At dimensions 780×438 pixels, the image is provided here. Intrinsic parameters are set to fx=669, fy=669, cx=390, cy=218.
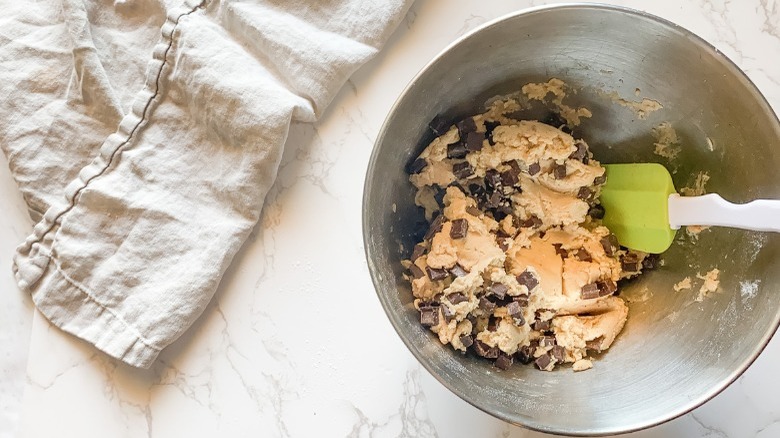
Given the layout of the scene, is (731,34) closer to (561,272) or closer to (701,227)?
(701,227)

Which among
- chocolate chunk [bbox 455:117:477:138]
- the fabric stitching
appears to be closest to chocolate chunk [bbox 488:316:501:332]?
chocolate chunk [bbox 455:117:477:138]

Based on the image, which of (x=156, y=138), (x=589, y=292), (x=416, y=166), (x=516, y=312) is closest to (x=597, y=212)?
(x=589, y=292)

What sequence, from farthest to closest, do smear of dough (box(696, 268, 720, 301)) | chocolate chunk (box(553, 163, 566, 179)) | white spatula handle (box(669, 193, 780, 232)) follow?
chocolate chunk (box(553, 163, 566, 179)) < smear of dough (box(696, 268, 720, 301)) < white spatula handle (box(669, 193, 780, 232))

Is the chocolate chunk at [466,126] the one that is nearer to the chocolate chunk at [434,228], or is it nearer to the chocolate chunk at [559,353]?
the chocolate chunk at [434,228]

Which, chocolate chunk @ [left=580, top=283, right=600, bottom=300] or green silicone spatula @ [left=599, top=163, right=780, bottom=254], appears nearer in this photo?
green silicone spatula @ [left=599, top=163, right=780, bottom=254]

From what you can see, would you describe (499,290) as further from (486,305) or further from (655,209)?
(655,209)

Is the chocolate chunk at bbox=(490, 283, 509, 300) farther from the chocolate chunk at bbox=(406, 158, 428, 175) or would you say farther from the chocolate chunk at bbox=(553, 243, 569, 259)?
the chocolate chunk at bbox=(406, 158, 428, 175)
